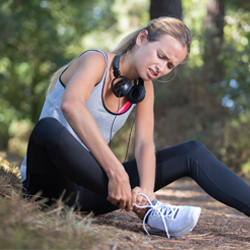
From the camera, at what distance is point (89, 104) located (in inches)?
82.2

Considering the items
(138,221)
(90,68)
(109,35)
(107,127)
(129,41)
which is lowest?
(138,221)

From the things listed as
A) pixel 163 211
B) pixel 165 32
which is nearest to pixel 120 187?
pixel 163 211

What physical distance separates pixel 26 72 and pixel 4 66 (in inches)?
57.8

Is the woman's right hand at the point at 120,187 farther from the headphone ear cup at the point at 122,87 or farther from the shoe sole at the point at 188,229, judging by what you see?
the headphone ear cup at the point at 122,87

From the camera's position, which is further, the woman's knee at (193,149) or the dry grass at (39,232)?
the woman's knee at (193,149)

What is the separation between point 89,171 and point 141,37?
0.99 metres

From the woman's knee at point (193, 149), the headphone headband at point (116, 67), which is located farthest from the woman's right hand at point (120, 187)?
the headphone headband at point (116, 67)

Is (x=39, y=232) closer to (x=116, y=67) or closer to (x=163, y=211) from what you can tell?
(x=163, y=211)

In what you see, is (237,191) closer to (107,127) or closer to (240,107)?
(107,127)

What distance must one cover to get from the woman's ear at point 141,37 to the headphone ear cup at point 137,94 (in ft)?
0.94

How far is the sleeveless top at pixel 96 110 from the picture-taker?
209cm

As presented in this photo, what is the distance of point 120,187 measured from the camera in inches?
66.3

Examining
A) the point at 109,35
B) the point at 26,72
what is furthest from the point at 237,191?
the point at 109,35

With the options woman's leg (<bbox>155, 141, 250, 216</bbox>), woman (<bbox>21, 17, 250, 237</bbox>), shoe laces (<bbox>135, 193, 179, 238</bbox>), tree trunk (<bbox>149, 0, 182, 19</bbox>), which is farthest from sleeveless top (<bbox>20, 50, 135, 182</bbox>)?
tree trunk (<bbox>149, 0, 182, 19</bbox>)
